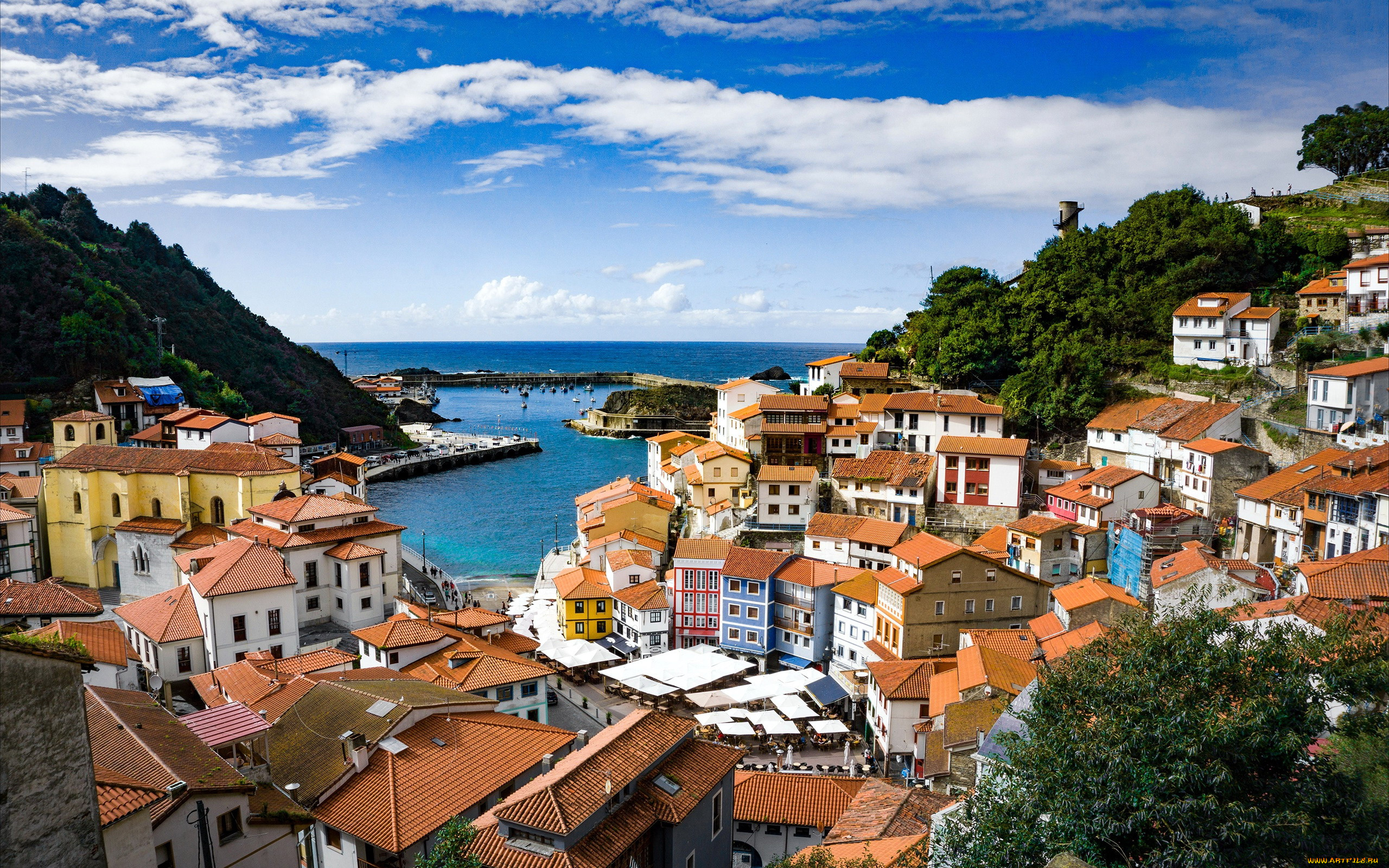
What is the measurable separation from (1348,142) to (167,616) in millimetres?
70165

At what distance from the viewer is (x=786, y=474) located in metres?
38.6

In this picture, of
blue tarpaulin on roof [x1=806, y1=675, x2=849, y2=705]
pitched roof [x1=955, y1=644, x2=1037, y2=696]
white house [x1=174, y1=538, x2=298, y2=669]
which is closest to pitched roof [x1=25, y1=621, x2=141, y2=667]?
white house [x1=174, y1=538, x2=298, y2=669]

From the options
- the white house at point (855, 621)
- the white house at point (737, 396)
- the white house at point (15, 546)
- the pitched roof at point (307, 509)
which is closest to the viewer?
the white house at point (15, 546)

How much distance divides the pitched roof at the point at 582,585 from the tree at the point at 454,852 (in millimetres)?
22397

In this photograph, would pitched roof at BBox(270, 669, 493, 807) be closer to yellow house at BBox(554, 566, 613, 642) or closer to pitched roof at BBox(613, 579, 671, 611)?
pitched roof at BBox(613, 579, 671, 611)

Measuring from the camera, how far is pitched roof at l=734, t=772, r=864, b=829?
1819 centimetres

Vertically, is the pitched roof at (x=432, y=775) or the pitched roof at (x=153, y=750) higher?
the pitched roof at (x=153, y=750)

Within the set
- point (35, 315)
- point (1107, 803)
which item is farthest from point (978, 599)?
point (35, 315)

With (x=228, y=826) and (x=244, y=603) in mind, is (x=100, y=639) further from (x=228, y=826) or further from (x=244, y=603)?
(x=228, y=826)

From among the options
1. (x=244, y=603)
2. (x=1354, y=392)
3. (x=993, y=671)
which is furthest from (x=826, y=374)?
(x=244, y=603)

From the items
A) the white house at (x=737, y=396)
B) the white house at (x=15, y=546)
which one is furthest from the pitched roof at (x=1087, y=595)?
the white house at (x=15, y=546)

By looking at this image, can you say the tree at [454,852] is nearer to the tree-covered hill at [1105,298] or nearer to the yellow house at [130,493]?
the yellow house at [130,493]

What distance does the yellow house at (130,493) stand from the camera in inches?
1353

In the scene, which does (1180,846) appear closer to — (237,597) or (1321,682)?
(1321,682)
